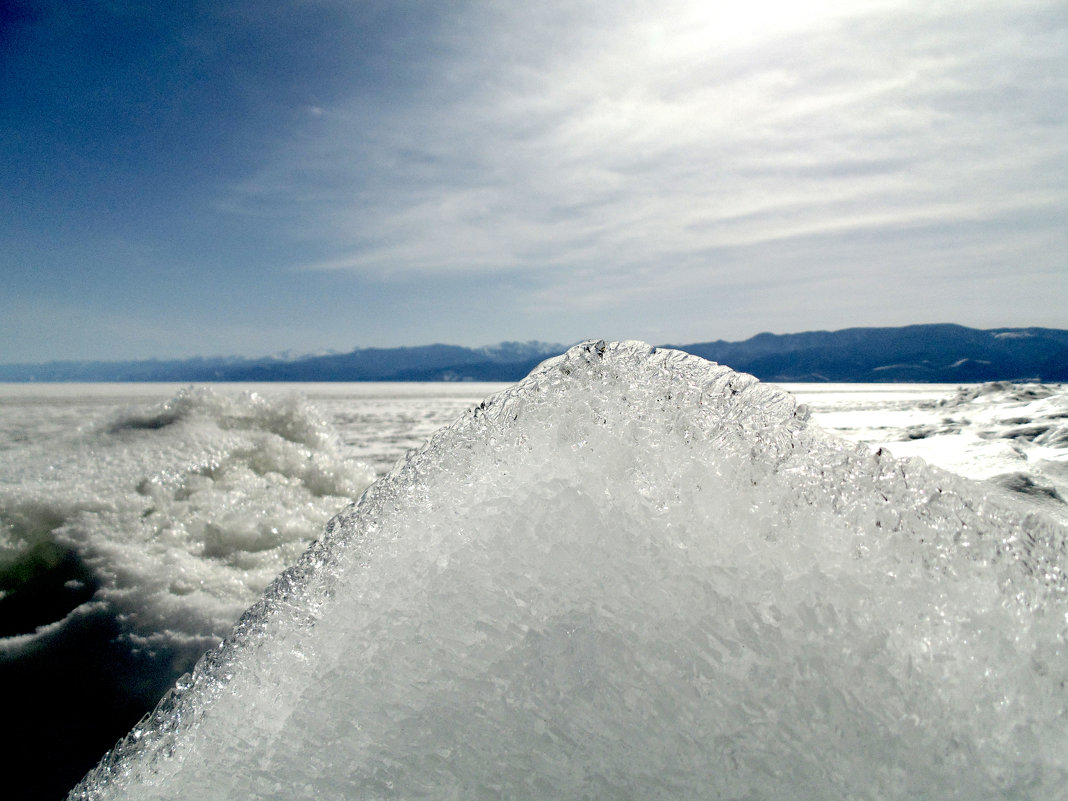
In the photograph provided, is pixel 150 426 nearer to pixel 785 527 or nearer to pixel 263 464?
pixel 263 464

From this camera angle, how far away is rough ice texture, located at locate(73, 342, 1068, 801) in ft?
2.26

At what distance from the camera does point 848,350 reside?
6703 inches

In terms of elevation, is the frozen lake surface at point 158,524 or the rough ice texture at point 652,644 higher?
the rough ice texture at point 652,644

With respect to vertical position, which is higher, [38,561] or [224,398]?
[224,398]

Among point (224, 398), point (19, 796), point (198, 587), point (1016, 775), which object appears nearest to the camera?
point (1016, 775)

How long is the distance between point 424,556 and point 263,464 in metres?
3.75

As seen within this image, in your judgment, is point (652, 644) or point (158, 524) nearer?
point (652, 644)

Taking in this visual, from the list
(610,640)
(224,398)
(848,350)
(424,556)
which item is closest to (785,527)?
(610,640)

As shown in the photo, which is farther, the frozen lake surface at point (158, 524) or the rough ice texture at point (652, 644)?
the frozen lake surface at point (158, 524)

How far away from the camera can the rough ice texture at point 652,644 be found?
0.69m

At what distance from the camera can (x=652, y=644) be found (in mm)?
760

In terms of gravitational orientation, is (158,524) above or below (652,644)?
below

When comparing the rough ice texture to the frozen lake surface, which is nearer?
the rough ice texture

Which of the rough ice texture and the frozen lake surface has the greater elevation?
the rough ice texture
